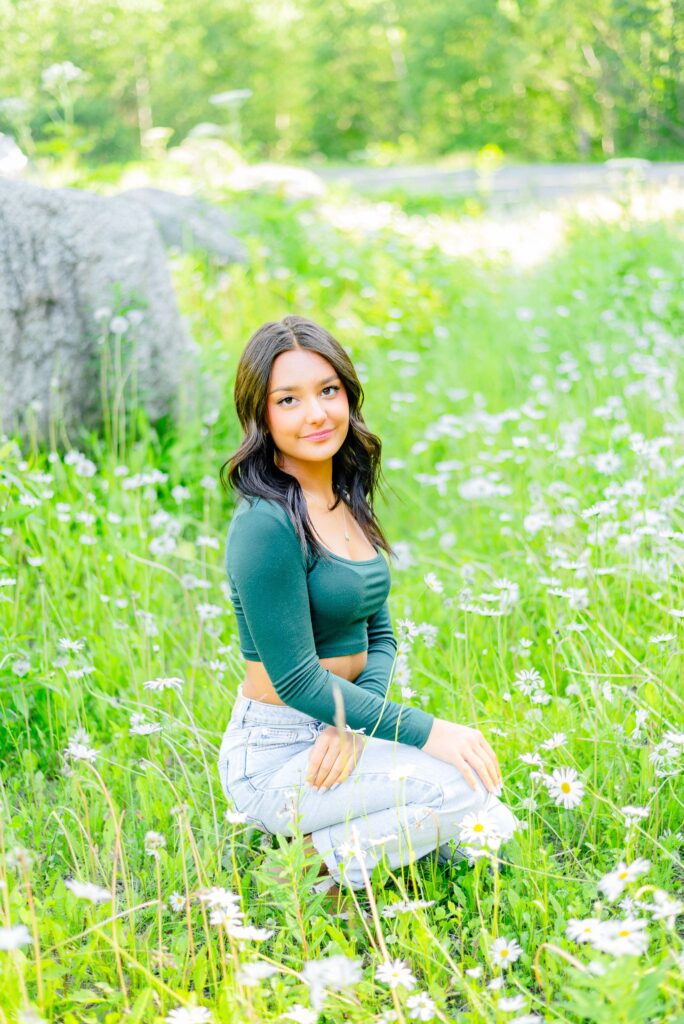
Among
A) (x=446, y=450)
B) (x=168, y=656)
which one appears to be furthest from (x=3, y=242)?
(x=446, y=450)

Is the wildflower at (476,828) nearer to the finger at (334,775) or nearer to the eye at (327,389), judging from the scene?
the finger at (334,775)

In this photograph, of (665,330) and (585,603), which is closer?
(585,603)

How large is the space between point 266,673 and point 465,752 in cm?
46

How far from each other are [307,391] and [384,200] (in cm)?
996

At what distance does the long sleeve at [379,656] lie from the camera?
234 cm

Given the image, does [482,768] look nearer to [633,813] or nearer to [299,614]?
[633,813]

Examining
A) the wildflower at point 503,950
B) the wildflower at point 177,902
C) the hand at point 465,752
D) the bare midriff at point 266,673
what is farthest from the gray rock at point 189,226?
the wildflower at point 503,950

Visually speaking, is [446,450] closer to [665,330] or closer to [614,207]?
[665,330]

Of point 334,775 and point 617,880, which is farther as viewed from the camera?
point 334,775

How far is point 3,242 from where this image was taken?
12.5ft

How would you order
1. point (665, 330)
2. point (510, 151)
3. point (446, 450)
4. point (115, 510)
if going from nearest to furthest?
point (115, 510)
point (446, 450)
point (665, 330)
point (510, 151)

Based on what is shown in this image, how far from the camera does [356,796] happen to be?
6.86ft

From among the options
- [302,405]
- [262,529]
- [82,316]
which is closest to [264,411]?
[302,405]

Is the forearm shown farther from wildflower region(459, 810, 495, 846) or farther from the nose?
the nose
